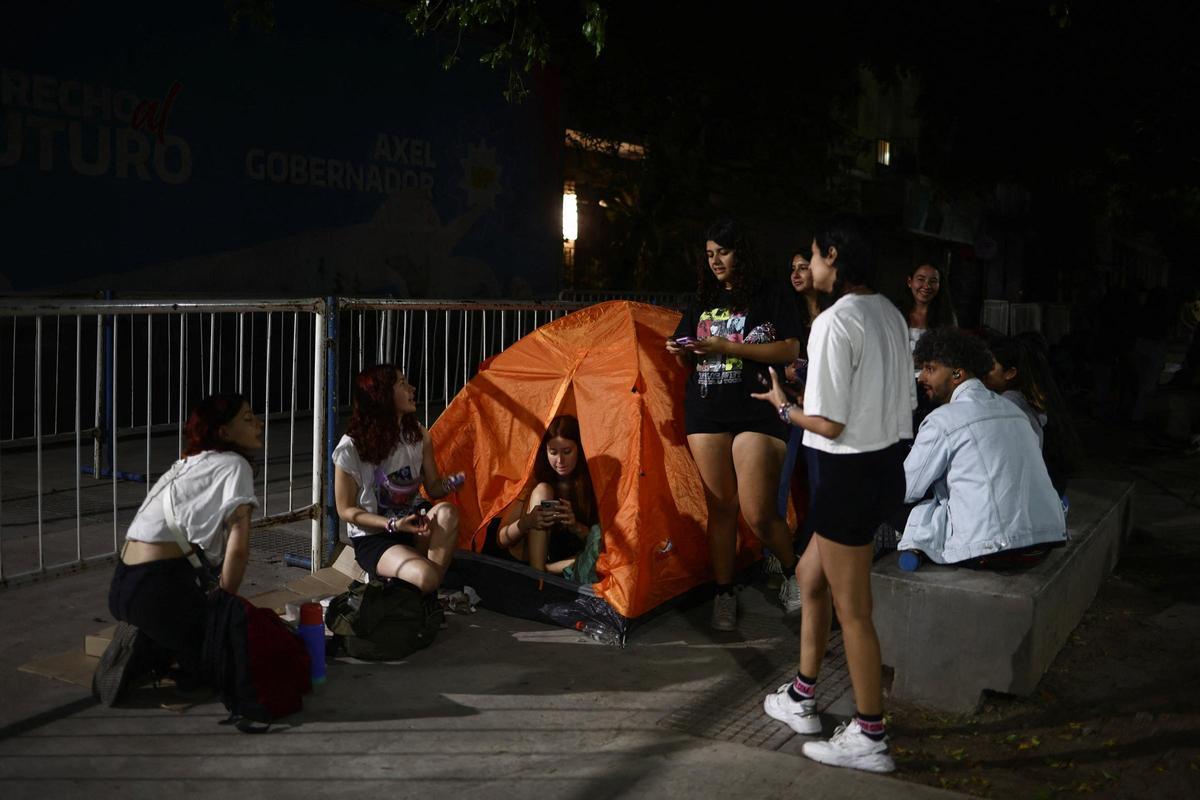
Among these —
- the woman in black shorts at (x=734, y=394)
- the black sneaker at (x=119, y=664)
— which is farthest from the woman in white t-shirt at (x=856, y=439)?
the black sneaker at (x=119, y=664)

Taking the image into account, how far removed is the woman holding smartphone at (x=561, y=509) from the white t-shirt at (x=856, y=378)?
2.05 meters

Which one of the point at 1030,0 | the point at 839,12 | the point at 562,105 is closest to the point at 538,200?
the point at 562,105

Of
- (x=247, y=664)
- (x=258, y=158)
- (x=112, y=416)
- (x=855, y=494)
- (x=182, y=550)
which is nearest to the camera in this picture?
(x=855, y=494)

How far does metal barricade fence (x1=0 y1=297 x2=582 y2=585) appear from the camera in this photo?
5.97 meters

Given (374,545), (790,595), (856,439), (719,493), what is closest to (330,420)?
(374,545)

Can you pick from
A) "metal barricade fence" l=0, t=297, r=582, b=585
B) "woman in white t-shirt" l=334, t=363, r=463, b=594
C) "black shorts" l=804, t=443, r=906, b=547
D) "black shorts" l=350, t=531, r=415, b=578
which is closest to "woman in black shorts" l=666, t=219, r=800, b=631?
"woman in white t-shirt" l=334, t=363, r=463, b=594

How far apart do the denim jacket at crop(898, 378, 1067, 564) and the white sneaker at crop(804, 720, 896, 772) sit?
1188 millimetres

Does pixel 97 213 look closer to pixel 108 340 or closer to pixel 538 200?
pixel 108 340

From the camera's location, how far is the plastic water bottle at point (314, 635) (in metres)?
4.54

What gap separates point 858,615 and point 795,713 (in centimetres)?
60

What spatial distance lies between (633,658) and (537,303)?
9.96ft

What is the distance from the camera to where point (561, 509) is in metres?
5.59

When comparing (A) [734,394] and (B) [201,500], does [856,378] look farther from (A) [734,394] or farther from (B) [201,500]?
(B) [201,500]

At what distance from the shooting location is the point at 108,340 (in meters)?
8.49
